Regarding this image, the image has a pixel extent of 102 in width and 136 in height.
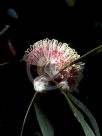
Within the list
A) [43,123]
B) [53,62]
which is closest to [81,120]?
[43,123]

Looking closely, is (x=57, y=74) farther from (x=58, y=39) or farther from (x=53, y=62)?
(x=58, y=39)

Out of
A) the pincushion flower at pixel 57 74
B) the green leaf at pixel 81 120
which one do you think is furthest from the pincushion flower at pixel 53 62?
the green leaf at pixel 81 120

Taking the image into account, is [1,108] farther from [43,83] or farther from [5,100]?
[43,83]

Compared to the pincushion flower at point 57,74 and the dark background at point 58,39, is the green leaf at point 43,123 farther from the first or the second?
the dark background at point 58,39

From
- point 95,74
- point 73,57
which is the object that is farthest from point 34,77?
point 95,74

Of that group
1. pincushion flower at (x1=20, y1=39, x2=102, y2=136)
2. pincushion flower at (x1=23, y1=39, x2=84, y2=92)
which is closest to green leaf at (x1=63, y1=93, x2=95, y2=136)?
pincushion flower at (x1=20, y1=39, x2=102, y2=136)

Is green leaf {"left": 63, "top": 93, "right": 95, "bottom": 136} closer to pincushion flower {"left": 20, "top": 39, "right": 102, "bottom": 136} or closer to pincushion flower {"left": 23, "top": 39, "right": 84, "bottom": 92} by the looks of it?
pincushion flower {"left": 20, "top": 39, "right": 102, "bottom": 136}
